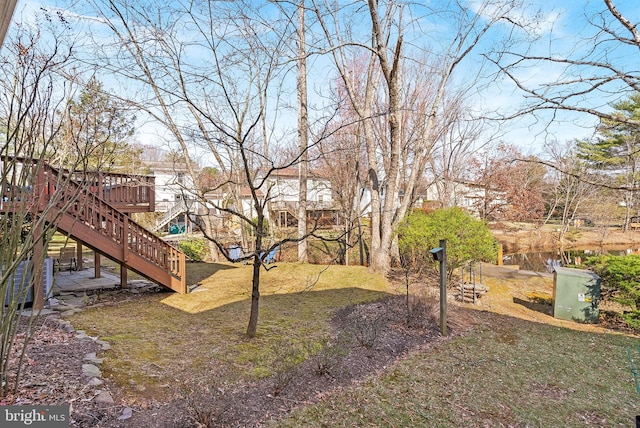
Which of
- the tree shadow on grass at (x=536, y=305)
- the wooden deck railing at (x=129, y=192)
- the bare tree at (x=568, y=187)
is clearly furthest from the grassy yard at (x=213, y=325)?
the bare tree at (x=568, y=187)

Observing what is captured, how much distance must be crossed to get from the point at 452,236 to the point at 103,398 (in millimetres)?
6700

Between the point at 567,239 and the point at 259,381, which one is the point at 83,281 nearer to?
the point at 259,381

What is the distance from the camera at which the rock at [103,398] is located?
2.54 meters

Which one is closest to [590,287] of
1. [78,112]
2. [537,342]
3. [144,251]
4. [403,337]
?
[537,342]

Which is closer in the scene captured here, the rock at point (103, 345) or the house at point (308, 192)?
the rock at point (103, 345)

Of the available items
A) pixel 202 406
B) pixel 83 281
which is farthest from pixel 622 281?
pixel 83 281

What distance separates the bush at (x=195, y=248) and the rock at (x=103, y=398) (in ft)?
32.1

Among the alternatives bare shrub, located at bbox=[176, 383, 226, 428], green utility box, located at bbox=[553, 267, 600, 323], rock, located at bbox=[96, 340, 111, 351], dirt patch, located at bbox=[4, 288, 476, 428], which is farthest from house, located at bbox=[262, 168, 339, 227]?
bare shrub, located at bbox=[176, 383, 226, 428]

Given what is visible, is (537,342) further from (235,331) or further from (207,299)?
(207,299)

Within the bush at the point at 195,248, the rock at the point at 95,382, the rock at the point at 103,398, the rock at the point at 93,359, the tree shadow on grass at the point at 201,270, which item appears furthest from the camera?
the bush at the point at 195,248

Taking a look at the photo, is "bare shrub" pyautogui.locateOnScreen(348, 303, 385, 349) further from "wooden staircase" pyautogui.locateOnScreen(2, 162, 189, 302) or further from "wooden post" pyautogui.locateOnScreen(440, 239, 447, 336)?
"wooden staircase" pyautogui.locateOnScreen(2, 162, 189, 302)

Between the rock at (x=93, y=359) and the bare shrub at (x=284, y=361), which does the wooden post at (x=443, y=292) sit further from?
the rock at (x=93, y=359)

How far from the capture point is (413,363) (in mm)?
3764

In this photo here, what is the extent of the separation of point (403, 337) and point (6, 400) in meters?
4.00
